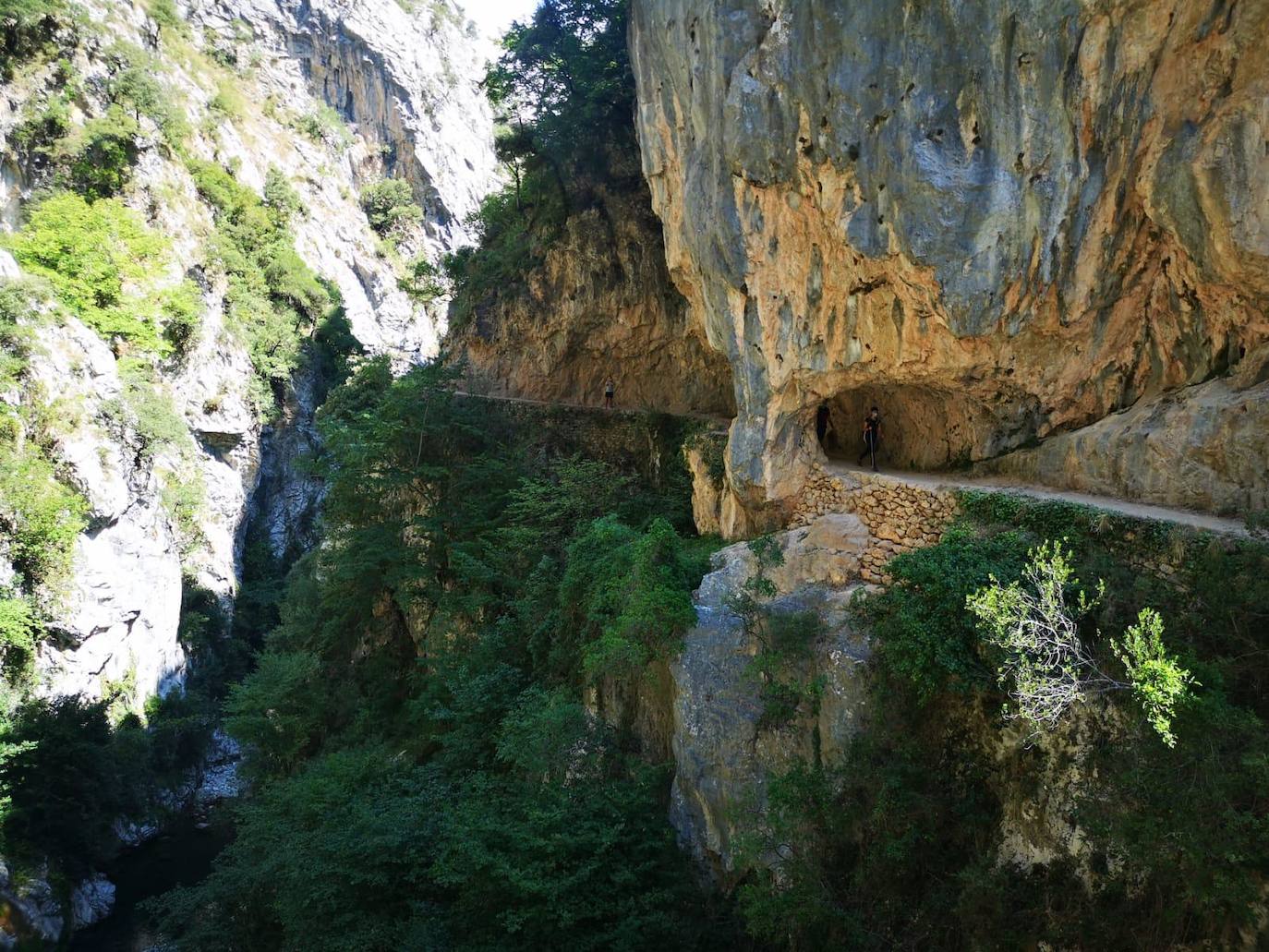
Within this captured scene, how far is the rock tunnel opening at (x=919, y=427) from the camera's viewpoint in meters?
11.4

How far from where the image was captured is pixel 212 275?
95.9ft

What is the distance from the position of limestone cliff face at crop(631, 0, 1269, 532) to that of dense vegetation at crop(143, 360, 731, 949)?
3992 millimetres

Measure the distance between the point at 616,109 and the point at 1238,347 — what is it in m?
16.6

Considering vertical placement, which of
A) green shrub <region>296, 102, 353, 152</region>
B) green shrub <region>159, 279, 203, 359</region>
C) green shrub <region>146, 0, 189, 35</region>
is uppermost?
green shrub <region>146, 0, 189, 35</region>

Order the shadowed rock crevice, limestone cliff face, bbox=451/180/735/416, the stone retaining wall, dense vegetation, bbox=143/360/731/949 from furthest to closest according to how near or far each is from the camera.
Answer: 1. limestone cliff face, bbox=451/180/735/416
2. the shadowed rock crevice
3. the stone retaining wall
4. dense vegetation, bbox=143/360/731/949

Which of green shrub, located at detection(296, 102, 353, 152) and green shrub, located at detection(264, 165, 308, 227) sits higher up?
green shrub, located at detection(296, 102, 353, 152)

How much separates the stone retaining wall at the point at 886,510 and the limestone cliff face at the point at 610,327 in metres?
7.81

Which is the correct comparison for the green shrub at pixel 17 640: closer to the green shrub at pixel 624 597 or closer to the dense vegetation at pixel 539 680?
the dense vegetation at pixel 539 680

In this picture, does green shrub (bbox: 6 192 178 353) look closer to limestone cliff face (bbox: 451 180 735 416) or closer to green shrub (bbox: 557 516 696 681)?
limestone cliff face (bbox: 451 180 735 416)

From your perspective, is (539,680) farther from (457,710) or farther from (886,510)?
(886,510)

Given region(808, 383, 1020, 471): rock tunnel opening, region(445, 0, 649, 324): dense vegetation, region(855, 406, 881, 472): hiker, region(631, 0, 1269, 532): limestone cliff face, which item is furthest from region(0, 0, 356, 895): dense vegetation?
region(808, 383, 1020, 471): rock tunnel opening

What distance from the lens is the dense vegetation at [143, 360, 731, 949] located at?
31.9ft

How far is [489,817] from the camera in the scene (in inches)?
416

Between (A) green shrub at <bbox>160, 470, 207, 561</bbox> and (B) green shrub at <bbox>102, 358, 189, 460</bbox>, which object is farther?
(A) green shrub at <bbox>160, 470, 207, 561</bbox>
